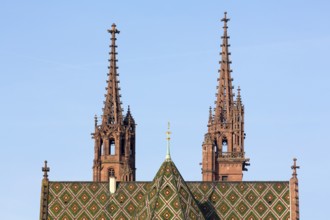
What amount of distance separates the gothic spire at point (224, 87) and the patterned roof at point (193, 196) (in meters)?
41.7

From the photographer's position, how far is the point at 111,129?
430ft

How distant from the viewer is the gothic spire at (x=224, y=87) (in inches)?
5202

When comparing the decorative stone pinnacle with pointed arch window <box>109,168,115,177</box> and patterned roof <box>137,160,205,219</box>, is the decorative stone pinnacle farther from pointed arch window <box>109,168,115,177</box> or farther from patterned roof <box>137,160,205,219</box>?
patterned roof <box>137,160,205,219</box>

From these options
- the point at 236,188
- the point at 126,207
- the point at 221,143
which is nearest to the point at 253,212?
the point at 236,188

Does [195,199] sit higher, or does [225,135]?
[225,135]

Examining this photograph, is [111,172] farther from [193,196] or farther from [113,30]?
[193,196]

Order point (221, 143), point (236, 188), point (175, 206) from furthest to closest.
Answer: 1. point (221, 143)
2. point (236, 188)
3. point (175, 206)

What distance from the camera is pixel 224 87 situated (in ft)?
437

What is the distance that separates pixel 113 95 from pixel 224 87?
33.2 feet

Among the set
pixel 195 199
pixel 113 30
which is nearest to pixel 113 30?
pixel 113 30

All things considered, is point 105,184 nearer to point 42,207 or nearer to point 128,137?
point 42,207

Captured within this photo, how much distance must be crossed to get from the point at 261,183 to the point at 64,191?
12.2 metres

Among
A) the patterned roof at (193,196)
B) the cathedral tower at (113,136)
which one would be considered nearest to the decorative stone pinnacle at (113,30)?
the cathedral tower at (113,136)

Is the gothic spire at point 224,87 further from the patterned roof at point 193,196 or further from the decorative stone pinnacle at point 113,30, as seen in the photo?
the patterned roof at point 193,196
